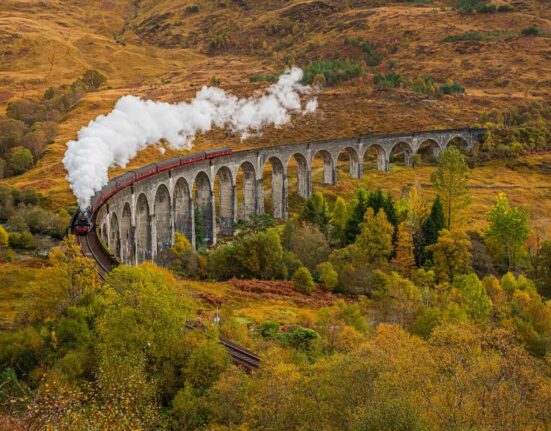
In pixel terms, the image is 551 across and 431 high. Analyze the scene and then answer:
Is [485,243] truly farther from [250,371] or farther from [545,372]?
[250,371]

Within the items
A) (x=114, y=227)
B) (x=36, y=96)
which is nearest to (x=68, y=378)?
(x=114, y=227)

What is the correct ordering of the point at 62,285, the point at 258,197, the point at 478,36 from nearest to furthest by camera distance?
the point at 62,285
the point at 258,197
the point at 478,36

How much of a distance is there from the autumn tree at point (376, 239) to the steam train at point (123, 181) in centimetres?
2086

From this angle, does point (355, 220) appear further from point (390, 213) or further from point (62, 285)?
point (62, 285)

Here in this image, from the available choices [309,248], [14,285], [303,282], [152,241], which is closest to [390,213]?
[309,248]

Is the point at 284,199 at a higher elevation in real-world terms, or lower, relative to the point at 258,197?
lower

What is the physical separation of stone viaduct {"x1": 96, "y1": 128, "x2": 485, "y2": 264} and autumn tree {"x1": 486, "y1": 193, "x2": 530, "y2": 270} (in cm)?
3049

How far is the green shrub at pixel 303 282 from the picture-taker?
51688 mm

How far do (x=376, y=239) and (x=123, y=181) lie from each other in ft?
84.5

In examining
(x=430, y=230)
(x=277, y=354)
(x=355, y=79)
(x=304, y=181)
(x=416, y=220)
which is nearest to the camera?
(x=277, y=354)

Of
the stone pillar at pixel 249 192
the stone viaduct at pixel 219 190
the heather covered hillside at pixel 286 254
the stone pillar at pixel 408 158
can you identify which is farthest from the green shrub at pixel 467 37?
the stone pillar at pixel 249 192

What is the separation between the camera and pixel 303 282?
5212 cm

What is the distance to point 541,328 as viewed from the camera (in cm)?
4091

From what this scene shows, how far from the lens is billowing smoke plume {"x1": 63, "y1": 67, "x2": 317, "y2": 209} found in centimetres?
4709
